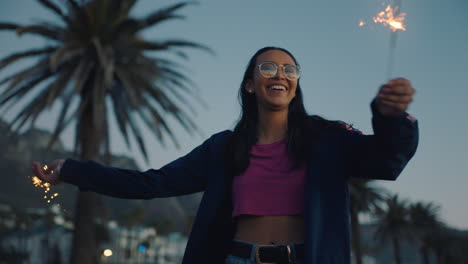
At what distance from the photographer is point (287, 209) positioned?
7.36ft

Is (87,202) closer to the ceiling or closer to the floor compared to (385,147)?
closer to the ceiling

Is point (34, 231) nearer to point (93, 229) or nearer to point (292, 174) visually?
point (93, 229)

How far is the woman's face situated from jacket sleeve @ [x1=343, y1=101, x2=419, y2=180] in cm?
51

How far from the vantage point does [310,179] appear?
2221mm

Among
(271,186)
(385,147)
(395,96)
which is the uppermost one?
(395,96)

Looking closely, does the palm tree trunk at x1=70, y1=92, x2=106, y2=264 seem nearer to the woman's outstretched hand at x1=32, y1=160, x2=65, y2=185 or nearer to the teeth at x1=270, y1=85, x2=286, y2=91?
the woman's outstretched hand at x1=32, y1=160, x2=65, y2=185

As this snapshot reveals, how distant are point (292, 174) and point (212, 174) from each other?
497 millimetres

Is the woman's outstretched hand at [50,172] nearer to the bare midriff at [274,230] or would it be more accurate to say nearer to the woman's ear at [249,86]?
the bare midriff at [274,230]

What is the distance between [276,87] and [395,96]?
2.79 ft

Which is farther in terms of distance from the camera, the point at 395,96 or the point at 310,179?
the point at 310,179

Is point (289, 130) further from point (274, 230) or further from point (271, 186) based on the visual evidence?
point (274, 230)

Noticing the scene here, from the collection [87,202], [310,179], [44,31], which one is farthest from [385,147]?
[44,31]

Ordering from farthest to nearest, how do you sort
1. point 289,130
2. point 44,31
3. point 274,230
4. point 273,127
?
1. point 44,31
2. point 273,127
3. point 289,130
4. point 274,230

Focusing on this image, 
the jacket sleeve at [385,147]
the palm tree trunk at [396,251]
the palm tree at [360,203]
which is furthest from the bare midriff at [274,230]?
the palm tree trunk at [396,251]
